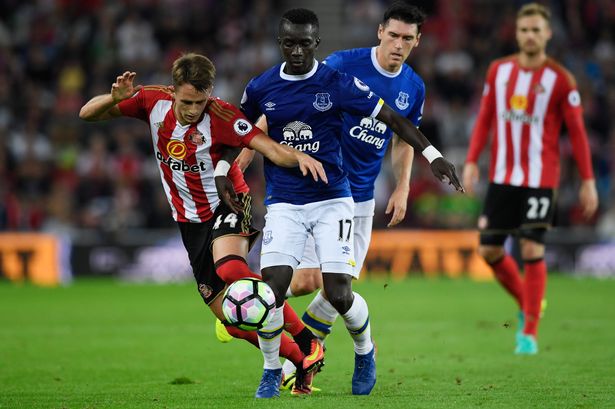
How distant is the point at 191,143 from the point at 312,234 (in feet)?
3.33

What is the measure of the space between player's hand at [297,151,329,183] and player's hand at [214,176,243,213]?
18.0 inches

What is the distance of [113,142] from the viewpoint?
1994 centimetres

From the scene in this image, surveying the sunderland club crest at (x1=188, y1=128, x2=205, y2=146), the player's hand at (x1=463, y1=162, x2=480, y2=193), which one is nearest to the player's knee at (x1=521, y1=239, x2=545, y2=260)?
the player's hand at (x1=463, y1=162, x2=480, y2=193)

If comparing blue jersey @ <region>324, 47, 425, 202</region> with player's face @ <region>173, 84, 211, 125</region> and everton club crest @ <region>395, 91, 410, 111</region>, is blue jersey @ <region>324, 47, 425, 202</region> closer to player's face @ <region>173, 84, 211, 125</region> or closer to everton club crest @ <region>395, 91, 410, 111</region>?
everton club crest @ <region>395, 91, 410, 111</region>

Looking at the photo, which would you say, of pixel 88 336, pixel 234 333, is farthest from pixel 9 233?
pixel 234 333

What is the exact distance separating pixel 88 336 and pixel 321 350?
14.3 feet

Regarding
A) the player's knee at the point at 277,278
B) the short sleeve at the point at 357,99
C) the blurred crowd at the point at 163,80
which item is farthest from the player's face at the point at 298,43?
the blurred crowd at the point at 163,80

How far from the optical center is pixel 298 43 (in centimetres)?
685

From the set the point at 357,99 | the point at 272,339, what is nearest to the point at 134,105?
the point at 357,99

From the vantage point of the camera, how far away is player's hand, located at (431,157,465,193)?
662cm

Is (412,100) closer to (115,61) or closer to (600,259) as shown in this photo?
(600,259)

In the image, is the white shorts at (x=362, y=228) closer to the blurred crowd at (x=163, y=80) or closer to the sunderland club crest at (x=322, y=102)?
the sunderland club crest at (x=322, y=102)

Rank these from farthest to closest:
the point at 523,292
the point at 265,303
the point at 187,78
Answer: the point at 523,292 → the point at 187,78 → the point at 265,303

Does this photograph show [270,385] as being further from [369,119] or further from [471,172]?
[471,172]
